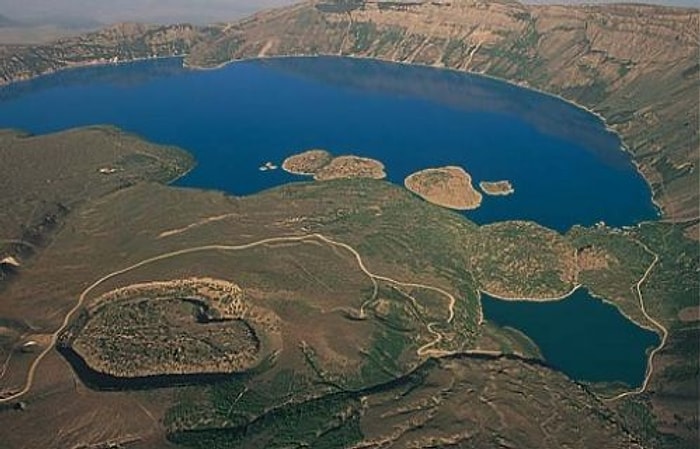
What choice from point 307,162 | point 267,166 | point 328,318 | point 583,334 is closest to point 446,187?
point 307,162

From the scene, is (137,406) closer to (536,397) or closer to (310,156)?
(536,397)

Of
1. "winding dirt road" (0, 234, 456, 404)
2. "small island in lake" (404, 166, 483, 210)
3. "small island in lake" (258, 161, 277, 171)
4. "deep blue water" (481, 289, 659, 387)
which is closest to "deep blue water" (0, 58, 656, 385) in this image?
"deep blue water" (481, 289, 659, 387)

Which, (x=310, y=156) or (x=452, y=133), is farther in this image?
(x=452, y=133)

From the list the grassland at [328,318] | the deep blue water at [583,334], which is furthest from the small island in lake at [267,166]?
the deep blue water at [583,334]

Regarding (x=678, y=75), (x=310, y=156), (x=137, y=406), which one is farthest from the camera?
(x=678, y=75)

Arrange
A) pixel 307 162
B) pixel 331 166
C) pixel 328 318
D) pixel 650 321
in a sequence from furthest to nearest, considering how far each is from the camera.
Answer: pixel 307 162 → pixel 331 166 → pixel 650 321 → pixel 328 318

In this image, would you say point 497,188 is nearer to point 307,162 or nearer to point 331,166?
point 331,166

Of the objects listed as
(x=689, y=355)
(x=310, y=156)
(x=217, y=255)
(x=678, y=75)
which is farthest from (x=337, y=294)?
(x=678, y=75)
